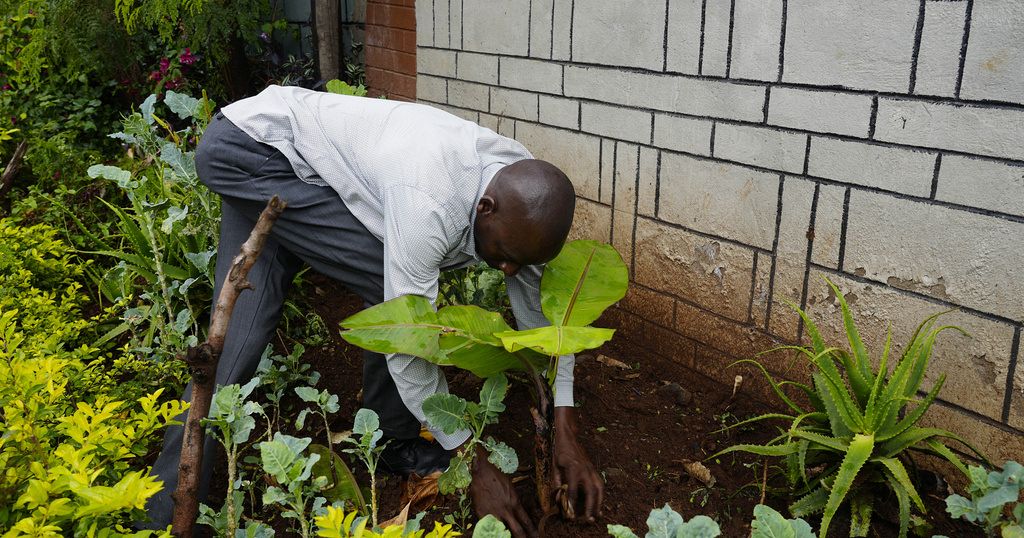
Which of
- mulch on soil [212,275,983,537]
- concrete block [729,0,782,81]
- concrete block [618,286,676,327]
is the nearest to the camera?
mulch on soil [212,275,983,537]

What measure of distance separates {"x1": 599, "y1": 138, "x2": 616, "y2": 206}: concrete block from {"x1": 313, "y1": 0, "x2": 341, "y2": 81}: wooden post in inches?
95.0

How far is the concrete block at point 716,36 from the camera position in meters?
2.84

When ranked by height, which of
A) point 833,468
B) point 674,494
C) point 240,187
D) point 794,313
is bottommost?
point 674,494

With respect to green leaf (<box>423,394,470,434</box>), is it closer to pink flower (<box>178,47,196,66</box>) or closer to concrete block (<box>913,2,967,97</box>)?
concrete block (<box>913,2,967,97</box>)

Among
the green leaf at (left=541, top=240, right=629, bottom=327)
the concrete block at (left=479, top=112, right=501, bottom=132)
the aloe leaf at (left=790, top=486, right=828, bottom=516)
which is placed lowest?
the aloe leaf at (left=790, top=486, right=828, bottom=516)

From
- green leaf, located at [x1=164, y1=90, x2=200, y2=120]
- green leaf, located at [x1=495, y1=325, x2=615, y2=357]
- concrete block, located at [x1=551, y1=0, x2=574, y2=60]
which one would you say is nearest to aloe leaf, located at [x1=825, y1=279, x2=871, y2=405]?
green leaf, located at [x1=495, y1=325, x2=615, y2=357]

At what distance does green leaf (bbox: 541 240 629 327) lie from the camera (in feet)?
7.86

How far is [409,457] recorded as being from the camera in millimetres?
2740

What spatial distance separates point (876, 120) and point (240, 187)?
199cm

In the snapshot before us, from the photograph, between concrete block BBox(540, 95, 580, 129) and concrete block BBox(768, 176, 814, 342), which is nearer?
concrete block BBox(768, 176, 814, 342)

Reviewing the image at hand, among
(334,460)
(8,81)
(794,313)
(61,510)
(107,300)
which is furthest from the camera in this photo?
(8,81)

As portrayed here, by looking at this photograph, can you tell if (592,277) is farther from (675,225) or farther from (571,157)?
(571,157)

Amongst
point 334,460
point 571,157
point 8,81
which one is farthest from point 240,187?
point 8,81

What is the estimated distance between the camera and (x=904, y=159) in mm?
2410
